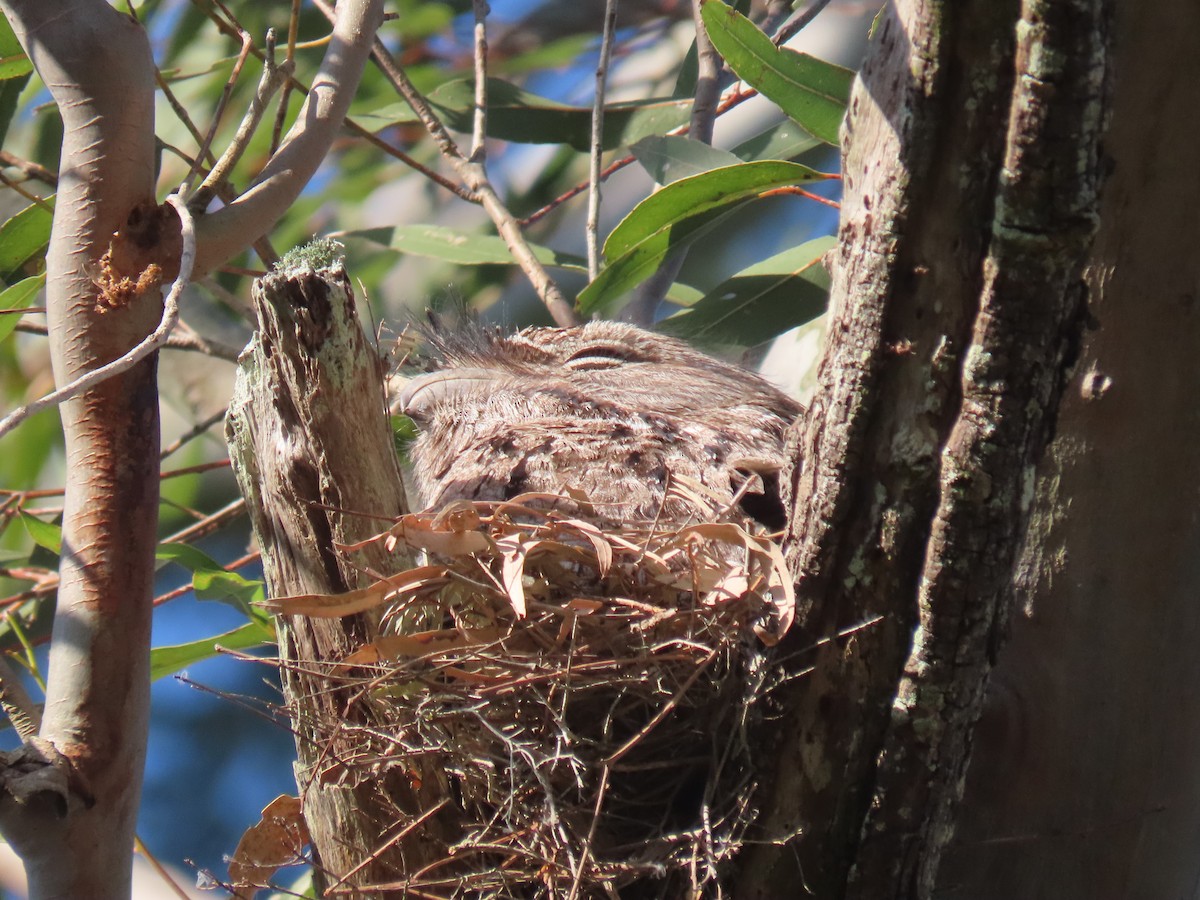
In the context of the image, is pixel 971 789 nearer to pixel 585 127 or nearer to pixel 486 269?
pixel 585 127

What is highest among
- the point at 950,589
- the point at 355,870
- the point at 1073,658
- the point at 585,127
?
the point at 585,127

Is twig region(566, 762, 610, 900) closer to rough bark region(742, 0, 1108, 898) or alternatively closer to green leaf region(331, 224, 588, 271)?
rough bark region(742, 0, 1108, 898)

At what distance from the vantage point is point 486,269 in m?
4.70

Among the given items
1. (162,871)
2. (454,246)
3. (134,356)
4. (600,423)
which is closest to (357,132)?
(454,246)

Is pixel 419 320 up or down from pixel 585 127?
down

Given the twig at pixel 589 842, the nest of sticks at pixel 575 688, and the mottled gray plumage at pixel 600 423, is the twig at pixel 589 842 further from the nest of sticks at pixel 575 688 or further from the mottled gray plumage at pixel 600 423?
the mottled gray plumage at pixel 600 423

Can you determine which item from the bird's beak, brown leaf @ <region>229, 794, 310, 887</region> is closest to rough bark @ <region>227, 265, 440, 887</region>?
brown leaf @ <region>229, 794, 310, 887</region>

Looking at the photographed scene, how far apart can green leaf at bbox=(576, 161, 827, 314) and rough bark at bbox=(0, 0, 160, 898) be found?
90 cm

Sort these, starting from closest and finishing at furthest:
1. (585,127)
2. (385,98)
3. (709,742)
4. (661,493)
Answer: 1. (709,742)
2. (661,493)
3. (585,127)
4. (385,98)

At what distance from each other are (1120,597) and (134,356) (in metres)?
1.21

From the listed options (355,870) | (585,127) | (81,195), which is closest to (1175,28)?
(355,870)

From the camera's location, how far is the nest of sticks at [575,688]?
133 cm

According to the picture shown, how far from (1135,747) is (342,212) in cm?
439

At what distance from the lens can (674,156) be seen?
8.86ft
